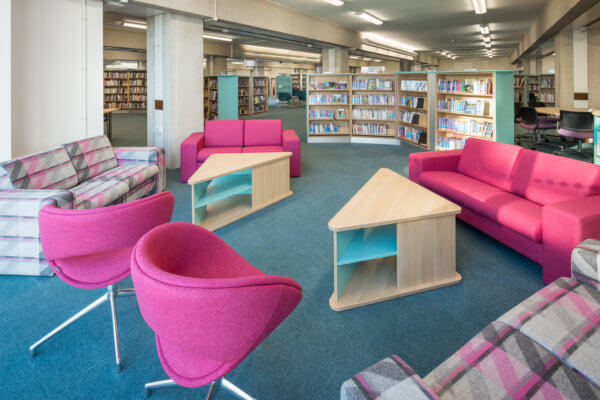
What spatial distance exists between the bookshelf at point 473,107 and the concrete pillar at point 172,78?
16.1 ft

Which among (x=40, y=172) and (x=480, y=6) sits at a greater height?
(x=480, y=6)

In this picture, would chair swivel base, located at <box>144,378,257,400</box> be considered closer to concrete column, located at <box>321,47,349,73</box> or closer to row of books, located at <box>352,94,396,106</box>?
row of books, located at <box>352,94,396,106</box>

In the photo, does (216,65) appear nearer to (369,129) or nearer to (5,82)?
→ (369,129)

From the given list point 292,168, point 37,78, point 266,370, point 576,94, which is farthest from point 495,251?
point 576,94

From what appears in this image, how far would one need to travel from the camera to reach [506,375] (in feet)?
4.41

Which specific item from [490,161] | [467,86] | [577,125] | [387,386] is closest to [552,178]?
[490,161]

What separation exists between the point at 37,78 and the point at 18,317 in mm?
3519

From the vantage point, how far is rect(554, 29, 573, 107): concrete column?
37.4 feet

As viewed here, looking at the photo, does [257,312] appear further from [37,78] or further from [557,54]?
[557,54]

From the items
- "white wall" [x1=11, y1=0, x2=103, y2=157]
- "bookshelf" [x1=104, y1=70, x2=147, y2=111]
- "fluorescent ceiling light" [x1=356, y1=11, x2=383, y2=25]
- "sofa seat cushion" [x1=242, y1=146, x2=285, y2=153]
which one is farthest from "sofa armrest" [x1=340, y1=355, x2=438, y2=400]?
"bookshelf" [x1=104, y1=70, x2=147, y2=111]

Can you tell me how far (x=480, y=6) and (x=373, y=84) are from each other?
3.60 meters

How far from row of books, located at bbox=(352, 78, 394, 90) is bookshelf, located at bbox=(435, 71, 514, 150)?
185 centimetres

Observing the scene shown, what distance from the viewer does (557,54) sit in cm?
1175

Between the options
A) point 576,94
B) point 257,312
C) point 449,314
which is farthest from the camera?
point 576,94
